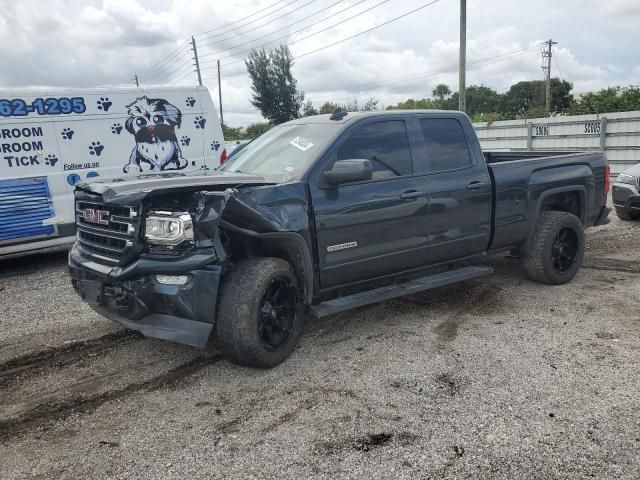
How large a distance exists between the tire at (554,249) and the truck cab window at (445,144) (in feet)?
4.12

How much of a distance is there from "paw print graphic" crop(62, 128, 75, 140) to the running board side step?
4862 millimetres

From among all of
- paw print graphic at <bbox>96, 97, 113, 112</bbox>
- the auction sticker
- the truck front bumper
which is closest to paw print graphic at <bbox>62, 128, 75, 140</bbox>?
paw print graphic at <bbox>96, 97, 113, 112</bbox>

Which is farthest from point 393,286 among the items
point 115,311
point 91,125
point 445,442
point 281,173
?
point 91,125

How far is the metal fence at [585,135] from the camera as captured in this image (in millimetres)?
14649

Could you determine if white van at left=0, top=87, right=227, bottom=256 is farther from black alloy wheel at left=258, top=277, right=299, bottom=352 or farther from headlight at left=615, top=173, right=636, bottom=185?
headlight at left=615, top=173, right=636, bottom=185

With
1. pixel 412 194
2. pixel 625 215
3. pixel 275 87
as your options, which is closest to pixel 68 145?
pixel 412 194

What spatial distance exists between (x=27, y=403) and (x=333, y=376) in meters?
2.02

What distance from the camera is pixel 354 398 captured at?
3418 millimetres

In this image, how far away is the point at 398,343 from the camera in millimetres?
4301

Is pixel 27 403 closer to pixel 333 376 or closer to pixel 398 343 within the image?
pixel 333 376

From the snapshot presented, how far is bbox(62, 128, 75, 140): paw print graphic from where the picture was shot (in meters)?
7.22

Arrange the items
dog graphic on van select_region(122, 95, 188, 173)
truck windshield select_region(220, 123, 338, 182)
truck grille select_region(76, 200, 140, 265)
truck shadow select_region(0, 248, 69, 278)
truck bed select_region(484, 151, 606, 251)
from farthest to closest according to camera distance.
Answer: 1. dog graphic on van select_region(122, 95, 188, 173)
2. truck shadow select_region(0, 248, 69, 278)
3. truck bed select_region(484, 151, 606, 251)
4. truck windshield select_region(220, 123, 338, 182)
5. truck grille select_region(76, 200, 140, 265)

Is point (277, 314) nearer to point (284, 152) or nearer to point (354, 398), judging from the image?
point (354, 398)

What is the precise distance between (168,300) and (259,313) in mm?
622
